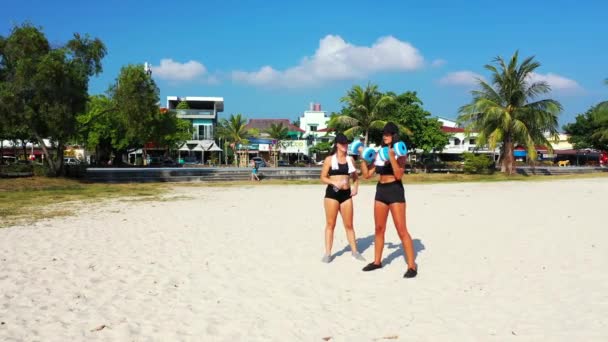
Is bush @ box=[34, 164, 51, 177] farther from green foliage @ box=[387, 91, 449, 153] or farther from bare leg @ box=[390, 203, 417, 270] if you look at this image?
green foliage @ box=[387, 91, 449, 153]

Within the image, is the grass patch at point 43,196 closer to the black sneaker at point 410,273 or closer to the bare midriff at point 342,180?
the bare midriff at point 342,180

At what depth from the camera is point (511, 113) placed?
2866cm

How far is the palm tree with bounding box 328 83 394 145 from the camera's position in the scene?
30875mm

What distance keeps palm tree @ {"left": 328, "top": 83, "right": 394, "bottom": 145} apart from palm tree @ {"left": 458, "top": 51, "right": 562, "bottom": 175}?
5548 mm

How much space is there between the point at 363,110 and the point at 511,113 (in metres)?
9.19

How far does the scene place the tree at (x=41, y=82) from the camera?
57.9ft

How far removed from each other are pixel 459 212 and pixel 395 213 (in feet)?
22.6

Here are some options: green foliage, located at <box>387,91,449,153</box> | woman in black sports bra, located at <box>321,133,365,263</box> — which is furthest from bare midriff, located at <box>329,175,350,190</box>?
green foliage, located at <box>387,91,449,153</box>

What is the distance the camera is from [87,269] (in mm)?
5734

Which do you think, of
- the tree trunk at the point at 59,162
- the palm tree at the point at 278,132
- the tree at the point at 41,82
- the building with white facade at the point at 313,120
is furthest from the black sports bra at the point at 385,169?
the building with white facade at the point at 313,120

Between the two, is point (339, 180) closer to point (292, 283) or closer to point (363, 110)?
point (292, 283)

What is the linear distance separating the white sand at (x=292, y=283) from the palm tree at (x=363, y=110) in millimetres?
21606

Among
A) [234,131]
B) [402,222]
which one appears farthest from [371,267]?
[234,131]

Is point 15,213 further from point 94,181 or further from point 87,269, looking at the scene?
point 94,181
